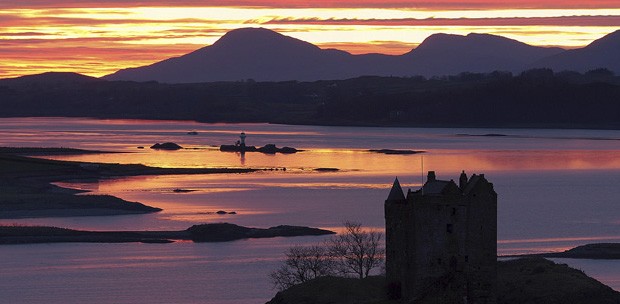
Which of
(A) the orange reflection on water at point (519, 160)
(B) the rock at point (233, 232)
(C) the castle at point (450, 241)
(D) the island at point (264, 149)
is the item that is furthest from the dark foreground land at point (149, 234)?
(D) the island at point (264, 149)

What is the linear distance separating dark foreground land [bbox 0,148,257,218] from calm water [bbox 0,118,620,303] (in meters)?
2.26

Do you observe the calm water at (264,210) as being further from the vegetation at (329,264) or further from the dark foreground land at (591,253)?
the dark foreground land at (591,253)

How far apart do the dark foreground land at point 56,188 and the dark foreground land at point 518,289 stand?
3429 cm

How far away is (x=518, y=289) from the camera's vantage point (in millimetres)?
40156

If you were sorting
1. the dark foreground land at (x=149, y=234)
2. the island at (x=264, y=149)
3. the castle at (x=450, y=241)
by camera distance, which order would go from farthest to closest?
the island at (x=264, y=149) < the dark foreground land at (x=149, y=234) < the castle at (x=450, y=241)

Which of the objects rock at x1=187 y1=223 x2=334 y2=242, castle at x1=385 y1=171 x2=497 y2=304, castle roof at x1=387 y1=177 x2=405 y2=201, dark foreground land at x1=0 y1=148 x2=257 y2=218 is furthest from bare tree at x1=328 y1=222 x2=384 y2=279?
dark foreground land at x1=0 y1=148 x2=257 y2=218

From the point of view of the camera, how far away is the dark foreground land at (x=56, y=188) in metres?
74.6

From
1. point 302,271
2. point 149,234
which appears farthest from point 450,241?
point 149,234

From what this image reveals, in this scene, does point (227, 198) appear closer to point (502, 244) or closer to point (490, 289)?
point (502, 244)

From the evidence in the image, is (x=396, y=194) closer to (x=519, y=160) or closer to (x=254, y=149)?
(x=519, y=160)

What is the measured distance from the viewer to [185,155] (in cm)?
13075

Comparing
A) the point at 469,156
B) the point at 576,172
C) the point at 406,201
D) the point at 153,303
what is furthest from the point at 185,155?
the point at 406,201

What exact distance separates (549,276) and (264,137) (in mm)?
141450

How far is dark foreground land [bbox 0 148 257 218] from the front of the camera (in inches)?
2935
